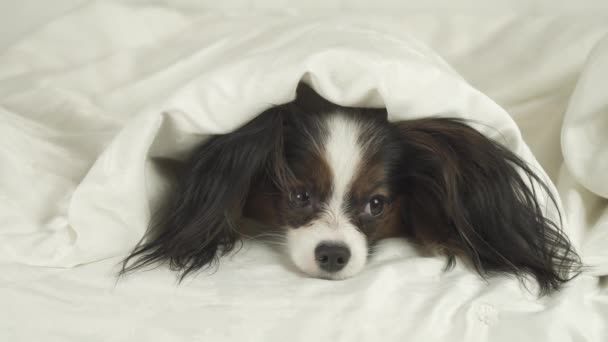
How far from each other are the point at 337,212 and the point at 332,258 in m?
0.19

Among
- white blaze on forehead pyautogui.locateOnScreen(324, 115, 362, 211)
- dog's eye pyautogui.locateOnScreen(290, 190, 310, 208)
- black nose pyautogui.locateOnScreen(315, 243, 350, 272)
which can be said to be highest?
white blaze on forehead pyautogui.locateOnScreen(324, 115, 362, 211)

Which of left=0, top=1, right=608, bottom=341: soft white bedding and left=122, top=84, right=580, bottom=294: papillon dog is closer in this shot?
left=0, top=1, right=608, bottom=341: soft white bedding

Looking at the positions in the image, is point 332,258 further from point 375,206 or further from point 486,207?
point 486,207

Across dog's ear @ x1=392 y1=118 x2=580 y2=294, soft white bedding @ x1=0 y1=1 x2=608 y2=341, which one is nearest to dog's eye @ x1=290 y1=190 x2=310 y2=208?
soft white bedding @ x1=0 y1=1 x2=608 y2=341

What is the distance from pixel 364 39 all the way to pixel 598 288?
1.00 meters

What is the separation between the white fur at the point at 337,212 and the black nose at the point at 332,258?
0.03m

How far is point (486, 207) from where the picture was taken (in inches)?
82.0

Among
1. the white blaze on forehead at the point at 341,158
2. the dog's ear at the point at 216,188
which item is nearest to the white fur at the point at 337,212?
the white blaze on forehead at the point at 341,158

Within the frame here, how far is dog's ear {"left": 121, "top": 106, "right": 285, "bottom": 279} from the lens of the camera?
205 cm

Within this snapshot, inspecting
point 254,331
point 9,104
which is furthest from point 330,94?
point 9,104

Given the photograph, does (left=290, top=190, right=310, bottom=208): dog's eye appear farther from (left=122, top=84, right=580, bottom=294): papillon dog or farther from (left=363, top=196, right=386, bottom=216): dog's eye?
(left=363, top=196, right=386, bottom=216): dog's eye

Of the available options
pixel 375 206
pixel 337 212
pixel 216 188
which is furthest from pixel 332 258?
pixel 216 188

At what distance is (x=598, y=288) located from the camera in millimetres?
1997

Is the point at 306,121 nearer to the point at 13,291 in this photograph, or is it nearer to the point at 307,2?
the point at 13,291
